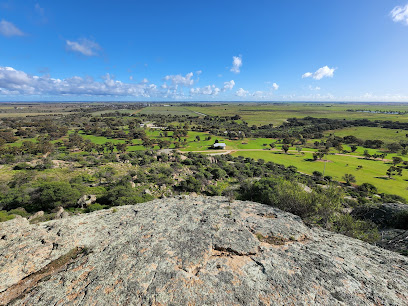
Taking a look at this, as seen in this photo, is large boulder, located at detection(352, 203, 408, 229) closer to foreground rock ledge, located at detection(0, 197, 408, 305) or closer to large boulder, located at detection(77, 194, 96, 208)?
foreground rock ledge, located at detection(0, 197, 408, 305)

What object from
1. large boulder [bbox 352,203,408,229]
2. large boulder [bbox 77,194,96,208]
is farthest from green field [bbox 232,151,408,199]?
large boulder [bbox 77,194,96,208]

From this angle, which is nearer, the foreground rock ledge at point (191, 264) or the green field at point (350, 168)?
the foreground rock ledge at point (191, 264)

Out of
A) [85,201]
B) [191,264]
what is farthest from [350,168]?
[85,201]

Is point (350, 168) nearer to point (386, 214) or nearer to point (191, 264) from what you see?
point (386, 214)

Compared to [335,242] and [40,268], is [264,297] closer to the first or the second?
[335,242]

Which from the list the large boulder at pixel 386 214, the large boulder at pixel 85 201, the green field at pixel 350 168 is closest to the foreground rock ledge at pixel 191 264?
the large boulder at pixel 386 214

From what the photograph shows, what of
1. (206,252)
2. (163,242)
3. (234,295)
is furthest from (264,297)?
(163,242)

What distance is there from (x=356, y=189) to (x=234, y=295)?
58.7 metres

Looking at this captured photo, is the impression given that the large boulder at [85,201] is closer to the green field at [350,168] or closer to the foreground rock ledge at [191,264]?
the foreground rock ledge at [191,264]

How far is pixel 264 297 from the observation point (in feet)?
29.6

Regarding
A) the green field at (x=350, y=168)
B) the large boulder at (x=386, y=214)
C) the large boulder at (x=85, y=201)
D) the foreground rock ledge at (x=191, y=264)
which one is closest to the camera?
the foreground rock ledge at (x=191, y=264)

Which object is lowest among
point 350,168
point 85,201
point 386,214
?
point 350,168

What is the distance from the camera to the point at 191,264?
10750mm

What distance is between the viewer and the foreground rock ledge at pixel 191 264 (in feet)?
29.5
